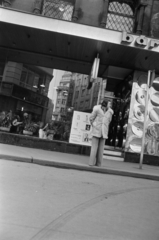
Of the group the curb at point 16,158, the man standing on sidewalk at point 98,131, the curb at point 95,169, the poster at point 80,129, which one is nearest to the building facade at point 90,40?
the poster at point 80,129

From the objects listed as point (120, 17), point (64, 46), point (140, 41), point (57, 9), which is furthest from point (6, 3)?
point (140, 41)

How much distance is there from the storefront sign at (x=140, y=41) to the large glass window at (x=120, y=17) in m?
2.35

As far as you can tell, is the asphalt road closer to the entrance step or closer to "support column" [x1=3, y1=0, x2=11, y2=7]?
the entrance step

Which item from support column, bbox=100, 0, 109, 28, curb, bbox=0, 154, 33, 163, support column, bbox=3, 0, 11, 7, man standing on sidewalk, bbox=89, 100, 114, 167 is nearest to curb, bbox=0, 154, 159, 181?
curb, bbox=0, 154, 33, 163

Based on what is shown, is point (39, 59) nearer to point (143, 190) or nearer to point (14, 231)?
point (143, 190)

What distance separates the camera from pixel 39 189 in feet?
13.7

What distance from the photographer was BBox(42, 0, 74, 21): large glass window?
10.6 meters

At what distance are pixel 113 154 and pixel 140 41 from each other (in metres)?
4.55

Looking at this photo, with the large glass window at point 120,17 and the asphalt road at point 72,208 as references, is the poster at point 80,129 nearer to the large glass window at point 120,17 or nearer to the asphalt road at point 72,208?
the large glass window at point 120,17

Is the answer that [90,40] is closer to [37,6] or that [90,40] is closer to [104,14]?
[104,14]

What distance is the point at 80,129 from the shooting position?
10852 millimetres

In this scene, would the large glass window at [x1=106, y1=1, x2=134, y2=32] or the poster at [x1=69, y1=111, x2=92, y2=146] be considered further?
the large glass window at [x1=106, y1=1, x2=134, y2=32]

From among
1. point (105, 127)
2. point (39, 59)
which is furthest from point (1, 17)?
point (105, 127)

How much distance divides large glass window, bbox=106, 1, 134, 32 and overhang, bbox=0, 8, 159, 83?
1.56 metres
